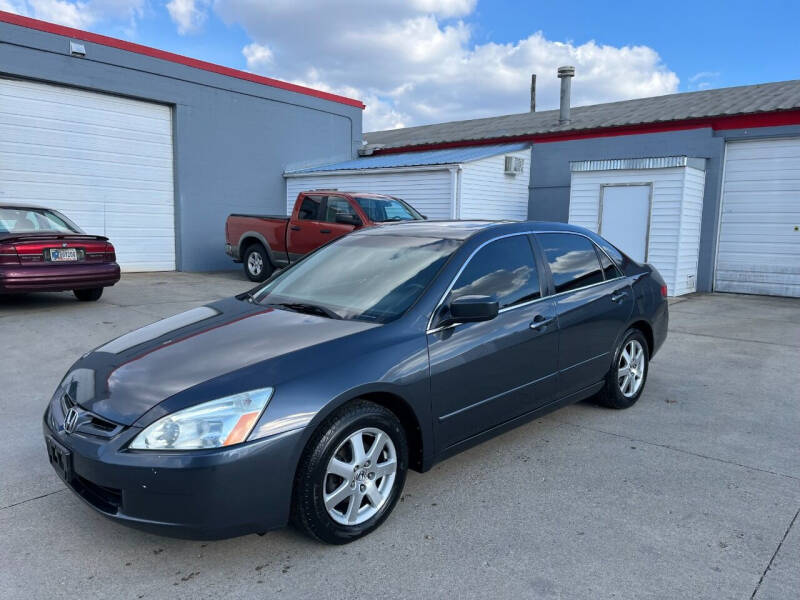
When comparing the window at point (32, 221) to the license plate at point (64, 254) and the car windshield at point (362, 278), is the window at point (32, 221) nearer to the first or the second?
the license plate at point (64, 254)

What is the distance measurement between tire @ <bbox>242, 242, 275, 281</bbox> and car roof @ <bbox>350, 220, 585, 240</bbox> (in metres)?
8.47

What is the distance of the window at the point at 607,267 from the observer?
4.75 m

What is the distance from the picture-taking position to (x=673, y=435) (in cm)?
435

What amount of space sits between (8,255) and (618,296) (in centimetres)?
731

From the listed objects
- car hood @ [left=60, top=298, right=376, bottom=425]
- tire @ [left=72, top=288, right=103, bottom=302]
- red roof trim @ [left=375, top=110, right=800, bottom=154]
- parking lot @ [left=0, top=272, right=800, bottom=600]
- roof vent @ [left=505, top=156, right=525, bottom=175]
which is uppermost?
red roof trim @ [left=375, top=110, right=800, bottom=154]

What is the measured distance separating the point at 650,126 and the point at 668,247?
352cm

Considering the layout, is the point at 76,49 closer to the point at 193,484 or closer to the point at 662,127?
the point at 662,127

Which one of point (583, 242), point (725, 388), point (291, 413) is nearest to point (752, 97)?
point (725, 388)

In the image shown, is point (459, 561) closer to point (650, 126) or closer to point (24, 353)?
point (24, 353)

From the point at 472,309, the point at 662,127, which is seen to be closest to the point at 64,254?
the point at 472,309

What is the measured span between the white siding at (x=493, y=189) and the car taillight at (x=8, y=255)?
358 inches

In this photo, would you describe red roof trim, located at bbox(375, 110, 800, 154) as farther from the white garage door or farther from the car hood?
the car hood

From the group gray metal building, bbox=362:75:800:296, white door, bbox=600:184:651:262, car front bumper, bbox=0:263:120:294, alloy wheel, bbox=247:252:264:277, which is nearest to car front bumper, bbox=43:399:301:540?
car front bumper, bbox=0:263:120:294

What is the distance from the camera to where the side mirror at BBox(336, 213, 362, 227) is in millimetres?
11212
